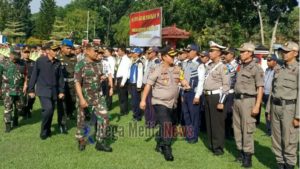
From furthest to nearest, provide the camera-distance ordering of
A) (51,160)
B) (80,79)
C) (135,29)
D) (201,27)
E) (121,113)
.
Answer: (201,27) < (135,29) < (121,113) < (80,79) < (51,160)

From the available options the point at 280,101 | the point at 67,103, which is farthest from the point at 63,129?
the point at 280,101

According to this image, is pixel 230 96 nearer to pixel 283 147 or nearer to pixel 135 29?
pixel 283 147

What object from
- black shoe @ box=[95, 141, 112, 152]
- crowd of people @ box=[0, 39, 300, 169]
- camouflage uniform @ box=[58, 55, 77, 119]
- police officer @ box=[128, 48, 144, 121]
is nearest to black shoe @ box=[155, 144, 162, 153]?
crowd of people @ box=[0, 39, 300, 169]

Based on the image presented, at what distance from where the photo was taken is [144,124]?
11117 millimetres

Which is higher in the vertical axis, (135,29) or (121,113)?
(135,29)

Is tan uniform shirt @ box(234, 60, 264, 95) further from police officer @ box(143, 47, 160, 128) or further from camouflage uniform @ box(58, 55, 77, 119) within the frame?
camouflage uniform @ box(58, 55, 77, 119)

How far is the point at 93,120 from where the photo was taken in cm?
805

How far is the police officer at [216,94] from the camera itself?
303 inches

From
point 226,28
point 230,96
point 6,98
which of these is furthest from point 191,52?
point 226,28

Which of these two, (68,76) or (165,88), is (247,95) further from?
(68,76)

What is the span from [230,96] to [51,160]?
4601 millimetres

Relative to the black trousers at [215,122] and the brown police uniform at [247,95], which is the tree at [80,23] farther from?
the brown police uniform at [247,95]

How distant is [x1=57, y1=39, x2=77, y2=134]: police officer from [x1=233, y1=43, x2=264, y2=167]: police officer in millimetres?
4536

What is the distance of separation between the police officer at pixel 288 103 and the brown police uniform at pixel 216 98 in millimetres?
1325
